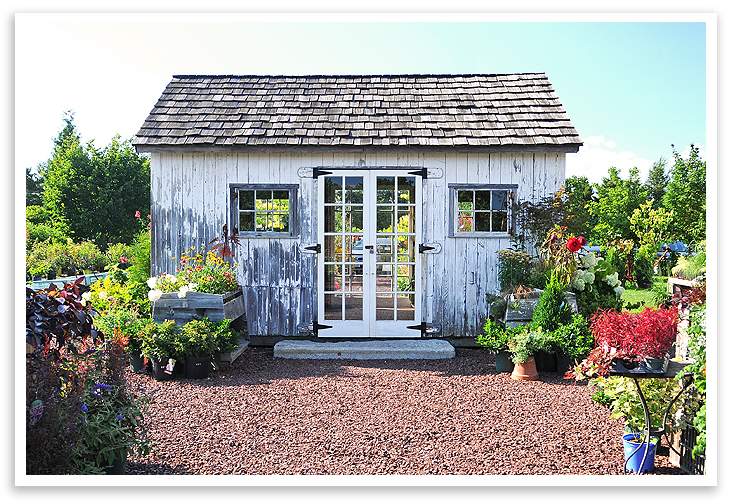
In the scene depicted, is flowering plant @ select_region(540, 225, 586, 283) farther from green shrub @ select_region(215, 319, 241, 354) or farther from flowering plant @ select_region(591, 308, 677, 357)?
green shrub @ select_region(215, 319, 241, 354)

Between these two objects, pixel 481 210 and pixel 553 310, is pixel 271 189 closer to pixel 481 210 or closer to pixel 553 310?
pixel 481 210

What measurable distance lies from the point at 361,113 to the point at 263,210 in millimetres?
1901

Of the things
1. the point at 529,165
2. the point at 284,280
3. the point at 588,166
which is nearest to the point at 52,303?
the point at 284,280

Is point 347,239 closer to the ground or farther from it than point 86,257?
farther from it

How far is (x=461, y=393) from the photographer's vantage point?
5141mm

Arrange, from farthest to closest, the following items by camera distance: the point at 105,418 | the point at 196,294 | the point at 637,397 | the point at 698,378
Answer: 1. the point at 196,294
2. the point at 637,397
3. the point at 105,418
4. the point at 698,378

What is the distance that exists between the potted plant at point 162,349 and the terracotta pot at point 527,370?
3.49 m

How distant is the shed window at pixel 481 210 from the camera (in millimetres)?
7109

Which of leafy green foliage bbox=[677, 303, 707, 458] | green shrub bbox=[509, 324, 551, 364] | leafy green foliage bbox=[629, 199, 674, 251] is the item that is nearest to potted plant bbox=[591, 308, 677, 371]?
leafy green foliage bbox=[677, 303, 707, 458]

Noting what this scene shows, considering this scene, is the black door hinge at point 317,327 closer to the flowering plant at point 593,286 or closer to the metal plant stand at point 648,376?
the flowering plant at point 593,286

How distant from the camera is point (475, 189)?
23.3ft

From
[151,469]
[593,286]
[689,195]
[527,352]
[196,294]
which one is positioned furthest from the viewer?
[689,195]

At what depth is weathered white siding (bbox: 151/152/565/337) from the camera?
7.09m

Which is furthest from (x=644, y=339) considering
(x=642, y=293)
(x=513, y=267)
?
(x=642, y=293)
